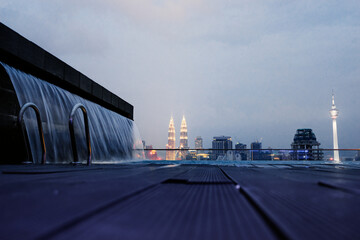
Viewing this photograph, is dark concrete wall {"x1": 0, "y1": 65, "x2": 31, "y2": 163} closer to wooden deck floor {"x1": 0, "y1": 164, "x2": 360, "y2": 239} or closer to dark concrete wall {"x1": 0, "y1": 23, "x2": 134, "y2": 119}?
dark concrete wall {"x1": 0, "y1": 23, "x2": 134, "y2": 119}

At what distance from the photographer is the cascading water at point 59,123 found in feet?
16.1

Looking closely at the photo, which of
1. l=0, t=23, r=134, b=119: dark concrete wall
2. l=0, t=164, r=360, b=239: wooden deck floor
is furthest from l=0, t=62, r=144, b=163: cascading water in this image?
l=0, t=164, r=360, b=239: wooden deck floor

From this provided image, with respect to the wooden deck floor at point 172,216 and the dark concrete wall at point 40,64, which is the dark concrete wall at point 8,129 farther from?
the wooden deck floor at point 172,216

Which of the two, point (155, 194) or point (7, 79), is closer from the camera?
point (155, 194)

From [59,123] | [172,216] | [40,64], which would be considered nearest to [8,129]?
[59,123]

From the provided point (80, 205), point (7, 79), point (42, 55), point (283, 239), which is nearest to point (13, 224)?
point (80, 205)

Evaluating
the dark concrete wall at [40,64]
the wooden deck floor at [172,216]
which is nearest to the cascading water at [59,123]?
the dark concrete wall at [40,64]

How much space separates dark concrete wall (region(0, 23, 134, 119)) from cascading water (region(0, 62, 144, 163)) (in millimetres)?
178

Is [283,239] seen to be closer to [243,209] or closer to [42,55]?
[243,209]

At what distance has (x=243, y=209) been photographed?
2.38 ft

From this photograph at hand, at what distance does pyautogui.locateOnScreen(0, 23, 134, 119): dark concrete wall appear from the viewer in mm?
4516

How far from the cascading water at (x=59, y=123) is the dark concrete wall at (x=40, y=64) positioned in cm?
18

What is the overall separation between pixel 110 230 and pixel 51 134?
235 inches

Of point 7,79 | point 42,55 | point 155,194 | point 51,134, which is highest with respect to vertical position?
point 42,55
